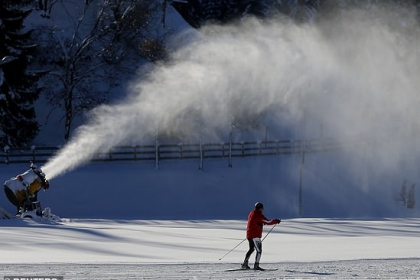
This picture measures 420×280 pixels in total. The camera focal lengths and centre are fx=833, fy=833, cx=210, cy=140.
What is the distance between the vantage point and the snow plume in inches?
1811

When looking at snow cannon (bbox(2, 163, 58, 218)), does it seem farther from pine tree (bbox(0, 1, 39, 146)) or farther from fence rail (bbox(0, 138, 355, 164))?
pine tree (bbox(0, 1, 39, 146))

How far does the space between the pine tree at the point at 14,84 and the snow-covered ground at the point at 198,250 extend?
15251 millimetres

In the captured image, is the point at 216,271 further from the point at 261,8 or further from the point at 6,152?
the point at 261,8

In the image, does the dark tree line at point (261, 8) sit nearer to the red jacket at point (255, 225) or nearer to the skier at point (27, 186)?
the skier at point (27, 186)

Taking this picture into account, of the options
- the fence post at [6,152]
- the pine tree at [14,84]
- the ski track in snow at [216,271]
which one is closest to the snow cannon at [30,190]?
the fence post at [6,152]

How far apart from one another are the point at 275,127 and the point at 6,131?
1931 centimetres

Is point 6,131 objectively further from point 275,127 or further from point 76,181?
point 275,127

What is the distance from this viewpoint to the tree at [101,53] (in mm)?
51406

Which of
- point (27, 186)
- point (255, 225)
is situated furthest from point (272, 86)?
point (255, 225)

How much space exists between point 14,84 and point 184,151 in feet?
34.6

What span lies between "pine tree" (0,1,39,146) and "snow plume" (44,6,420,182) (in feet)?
9.44

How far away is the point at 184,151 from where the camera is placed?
46.3 metres

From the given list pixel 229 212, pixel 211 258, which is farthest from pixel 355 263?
pixel 229 212

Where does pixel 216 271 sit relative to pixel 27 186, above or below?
below
